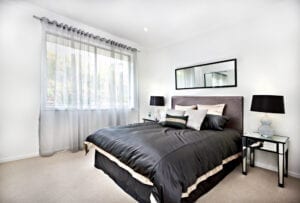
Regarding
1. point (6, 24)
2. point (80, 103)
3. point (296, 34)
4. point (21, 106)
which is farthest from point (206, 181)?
point (6, 24)

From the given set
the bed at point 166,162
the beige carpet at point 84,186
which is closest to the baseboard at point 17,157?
the beige carpet at point 84,186

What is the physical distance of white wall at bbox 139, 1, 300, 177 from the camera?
227 centimetres

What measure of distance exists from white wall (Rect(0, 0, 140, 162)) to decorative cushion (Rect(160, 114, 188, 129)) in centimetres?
244

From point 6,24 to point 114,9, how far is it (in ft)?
5.93

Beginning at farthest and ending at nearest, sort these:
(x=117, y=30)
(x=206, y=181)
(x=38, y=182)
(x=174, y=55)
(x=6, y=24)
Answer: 1. (x=174, y=55)
2. (x=117, y=30)
3. (x=6, y=24)
4. (x=38, y=182)
5. (x=206, y=181)

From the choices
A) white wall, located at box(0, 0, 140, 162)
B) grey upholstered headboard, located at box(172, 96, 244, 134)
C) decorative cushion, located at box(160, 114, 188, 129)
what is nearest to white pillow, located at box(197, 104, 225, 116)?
grey upholstered headboard, located at box(172, 96, 244, 134)

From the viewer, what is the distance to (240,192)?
182 cm

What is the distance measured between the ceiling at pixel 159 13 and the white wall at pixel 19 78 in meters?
0.39

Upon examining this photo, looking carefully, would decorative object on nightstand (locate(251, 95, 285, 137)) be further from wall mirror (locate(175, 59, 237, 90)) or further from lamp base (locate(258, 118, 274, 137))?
wall mirror (locate(175, 59, 237, 90))

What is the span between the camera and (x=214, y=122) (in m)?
2.62

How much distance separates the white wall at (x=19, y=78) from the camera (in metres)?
2.52

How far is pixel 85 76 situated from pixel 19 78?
1092 mm

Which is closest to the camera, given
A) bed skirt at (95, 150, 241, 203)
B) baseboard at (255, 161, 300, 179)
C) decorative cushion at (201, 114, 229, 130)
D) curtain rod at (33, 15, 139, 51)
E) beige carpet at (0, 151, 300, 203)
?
bed skirt at (95, 150, 241, 203)

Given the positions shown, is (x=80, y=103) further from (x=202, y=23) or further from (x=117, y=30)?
(x=202, y=23)
